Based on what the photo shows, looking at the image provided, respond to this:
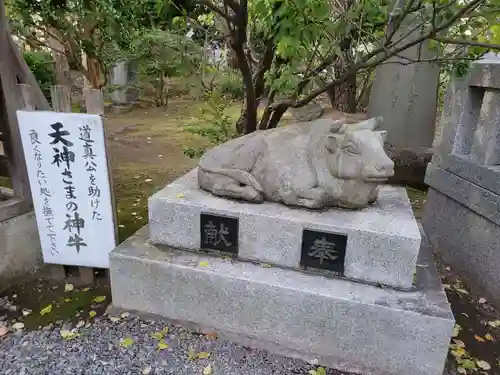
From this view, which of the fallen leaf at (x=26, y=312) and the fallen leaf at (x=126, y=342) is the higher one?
the fallen leaf at (x=126, y=342)

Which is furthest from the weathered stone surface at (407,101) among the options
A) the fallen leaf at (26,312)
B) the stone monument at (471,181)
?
the fallen leaf at (26,312)

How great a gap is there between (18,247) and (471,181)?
4.63 metres

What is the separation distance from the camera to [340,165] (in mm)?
3123

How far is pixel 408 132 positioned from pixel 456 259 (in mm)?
2855

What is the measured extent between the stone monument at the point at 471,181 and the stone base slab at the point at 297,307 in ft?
3.35

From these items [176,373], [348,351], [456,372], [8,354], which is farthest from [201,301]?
[456,372]

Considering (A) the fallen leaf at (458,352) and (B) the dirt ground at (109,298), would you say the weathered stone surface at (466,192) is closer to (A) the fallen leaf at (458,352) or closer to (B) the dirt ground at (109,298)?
(B) the dirt ground at (109,298)

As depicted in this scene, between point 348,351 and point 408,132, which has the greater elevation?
point 408,132

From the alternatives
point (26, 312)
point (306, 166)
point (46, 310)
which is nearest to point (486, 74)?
point (306, 166)

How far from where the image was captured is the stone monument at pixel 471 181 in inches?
161

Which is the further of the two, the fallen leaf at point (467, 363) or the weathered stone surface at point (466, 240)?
the weathered stone surface at point (466, 240)

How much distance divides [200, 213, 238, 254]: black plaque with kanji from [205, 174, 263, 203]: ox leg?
0.24 meters

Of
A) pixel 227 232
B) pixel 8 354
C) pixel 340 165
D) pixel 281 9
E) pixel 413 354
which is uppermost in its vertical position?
pixel 281 9

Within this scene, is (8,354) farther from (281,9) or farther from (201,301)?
(281,9)
